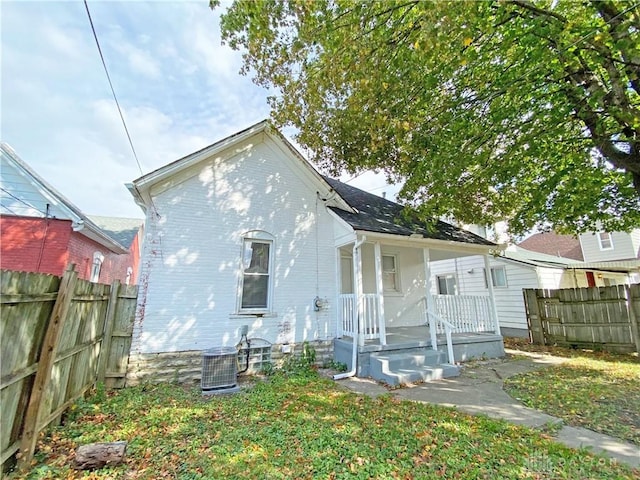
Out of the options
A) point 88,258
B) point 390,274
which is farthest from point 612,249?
point 88,258

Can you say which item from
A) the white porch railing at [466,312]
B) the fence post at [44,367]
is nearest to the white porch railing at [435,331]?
the white porch railing at [466,312]

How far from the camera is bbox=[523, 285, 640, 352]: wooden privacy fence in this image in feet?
27.7

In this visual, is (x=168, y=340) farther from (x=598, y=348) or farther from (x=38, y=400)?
(x=598, y=348)

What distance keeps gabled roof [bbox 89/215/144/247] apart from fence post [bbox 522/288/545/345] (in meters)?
17.3

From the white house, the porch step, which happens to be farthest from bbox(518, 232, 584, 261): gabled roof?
the porch step

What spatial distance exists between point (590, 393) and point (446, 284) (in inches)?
377

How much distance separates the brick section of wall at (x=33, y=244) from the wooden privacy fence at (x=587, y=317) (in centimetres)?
1595

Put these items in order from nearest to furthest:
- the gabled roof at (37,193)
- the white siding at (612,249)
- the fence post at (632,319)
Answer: the fence post at (632,319) < the gabled roof at (37,193) < the white siding at (612,249)

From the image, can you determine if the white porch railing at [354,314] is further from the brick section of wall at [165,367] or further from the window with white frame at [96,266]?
the window with white frame at [96,266]

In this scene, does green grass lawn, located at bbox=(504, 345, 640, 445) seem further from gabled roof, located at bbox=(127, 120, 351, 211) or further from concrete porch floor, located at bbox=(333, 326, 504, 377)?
gabled roof, located at bbox=(127, 120, 351, 211)

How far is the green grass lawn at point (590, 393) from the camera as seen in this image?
13.7 ft

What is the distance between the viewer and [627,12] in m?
4.37

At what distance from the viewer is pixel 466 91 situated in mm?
6586

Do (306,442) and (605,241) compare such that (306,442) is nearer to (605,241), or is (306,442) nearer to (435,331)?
(435,331)
